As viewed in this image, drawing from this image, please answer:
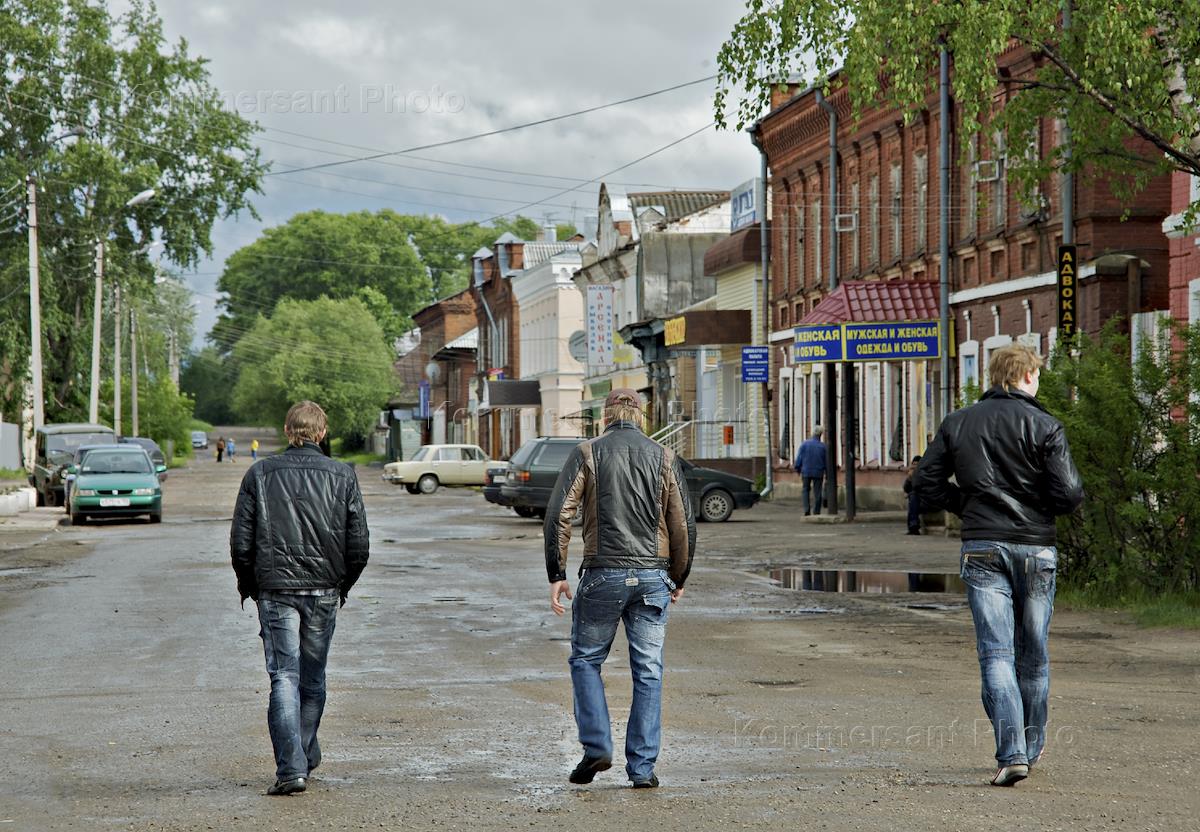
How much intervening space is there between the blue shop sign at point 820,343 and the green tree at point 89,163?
3294 cm

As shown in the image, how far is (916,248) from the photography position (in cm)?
3416

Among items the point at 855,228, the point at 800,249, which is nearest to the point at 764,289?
the point at 800,249

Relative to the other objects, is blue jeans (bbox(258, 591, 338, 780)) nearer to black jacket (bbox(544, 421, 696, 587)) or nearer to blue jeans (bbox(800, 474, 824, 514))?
black jacket (bbox(544, 421, 696, 587))

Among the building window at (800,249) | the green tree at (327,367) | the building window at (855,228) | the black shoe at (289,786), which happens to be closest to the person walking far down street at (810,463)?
the building window at (855,228)

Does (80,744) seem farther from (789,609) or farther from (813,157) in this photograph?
(813,157)

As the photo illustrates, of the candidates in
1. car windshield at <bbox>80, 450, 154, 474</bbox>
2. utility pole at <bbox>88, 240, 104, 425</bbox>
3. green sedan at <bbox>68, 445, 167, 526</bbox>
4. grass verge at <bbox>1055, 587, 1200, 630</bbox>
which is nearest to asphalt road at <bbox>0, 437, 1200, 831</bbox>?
grass verge at <bbox>1055, 587, 1200, 630</bbox>

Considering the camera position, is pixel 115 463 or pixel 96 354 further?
pixel 96 354

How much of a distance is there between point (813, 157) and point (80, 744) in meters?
33.7

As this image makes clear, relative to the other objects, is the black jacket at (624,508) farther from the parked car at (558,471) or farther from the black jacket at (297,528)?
the parked car at (558,471)

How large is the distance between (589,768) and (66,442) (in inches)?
1586

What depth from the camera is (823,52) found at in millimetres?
15969

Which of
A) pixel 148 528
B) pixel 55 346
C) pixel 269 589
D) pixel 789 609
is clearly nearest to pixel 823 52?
pixel 789 609

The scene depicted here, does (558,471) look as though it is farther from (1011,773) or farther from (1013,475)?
(1011,773)

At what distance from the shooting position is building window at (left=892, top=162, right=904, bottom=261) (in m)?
35.2
